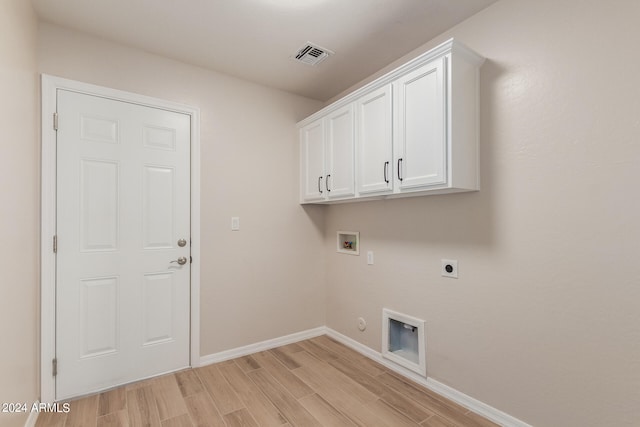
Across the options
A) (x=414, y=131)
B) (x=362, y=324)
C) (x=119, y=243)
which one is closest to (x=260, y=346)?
(x=362, y=324)

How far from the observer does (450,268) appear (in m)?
2.10

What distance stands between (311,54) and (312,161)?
0.96 metres

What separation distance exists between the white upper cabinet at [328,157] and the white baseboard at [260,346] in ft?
4.75

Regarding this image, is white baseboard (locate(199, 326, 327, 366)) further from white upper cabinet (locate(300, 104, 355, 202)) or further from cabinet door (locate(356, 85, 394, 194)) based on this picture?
cabinet door (locate(356, 85, 394, 194))

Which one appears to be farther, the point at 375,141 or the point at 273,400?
the point at 375,141

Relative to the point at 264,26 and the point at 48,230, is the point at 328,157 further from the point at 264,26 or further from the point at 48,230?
the point at 48,230

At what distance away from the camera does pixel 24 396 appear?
66.1 inches

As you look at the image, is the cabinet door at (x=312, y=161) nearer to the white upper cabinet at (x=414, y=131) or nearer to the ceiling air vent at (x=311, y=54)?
the white upper cabinet at (x=414, y=131)

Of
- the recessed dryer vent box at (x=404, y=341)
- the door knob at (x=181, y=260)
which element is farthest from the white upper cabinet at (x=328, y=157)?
the door knob at (x=181, y=260)

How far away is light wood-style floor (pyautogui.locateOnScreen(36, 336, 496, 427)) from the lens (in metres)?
1.87

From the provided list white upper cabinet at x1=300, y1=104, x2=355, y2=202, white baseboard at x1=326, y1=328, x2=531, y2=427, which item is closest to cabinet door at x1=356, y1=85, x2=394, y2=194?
white upper cabinet at x1=300, y1=104, x2=355, y2=202

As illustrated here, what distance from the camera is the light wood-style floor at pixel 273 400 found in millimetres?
1873

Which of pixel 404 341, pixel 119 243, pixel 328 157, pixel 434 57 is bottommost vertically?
pixel 404 341

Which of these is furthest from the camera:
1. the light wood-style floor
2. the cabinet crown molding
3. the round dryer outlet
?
the round dryer outlet
